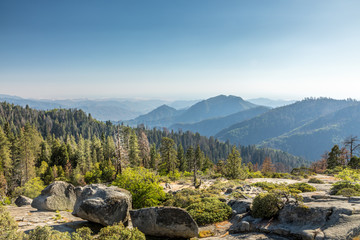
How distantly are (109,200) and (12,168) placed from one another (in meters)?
59.2

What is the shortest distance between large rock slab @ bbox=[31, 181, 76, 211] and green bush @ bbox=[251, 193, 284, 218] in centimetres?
1678

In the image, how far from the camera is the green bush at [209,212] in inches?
632

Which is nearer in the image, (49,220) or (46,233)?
(46,233)

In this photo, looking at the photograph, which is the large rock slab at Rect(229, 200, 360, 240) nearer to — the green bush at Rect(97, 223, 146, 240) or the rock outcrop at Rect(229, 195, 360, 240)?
the rock outcrop at Rect(229, 195, 360, 240)

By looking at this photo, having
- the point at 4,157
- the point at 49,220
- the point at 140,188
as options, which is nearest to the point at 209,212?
the point at 140,188

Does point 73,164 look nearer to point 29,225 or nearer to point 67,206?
point 67,206

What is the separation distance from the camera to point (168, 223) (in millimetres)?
13656

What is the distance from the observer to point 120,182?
Result: 69.8 ft

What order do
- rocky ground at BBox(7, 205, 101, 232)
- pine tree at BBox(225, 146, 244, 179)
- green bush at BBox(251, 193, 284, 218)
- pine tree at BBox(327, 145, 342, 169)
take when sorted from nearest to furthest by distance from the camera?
rocky ground at BBox(7, 205, 101, 232) → green bush at BBox(251, 193, 284, 218) → pine tree at BBox(225, 146, 244, 179) → pine tree at BBox(327, 145, 342, 169)

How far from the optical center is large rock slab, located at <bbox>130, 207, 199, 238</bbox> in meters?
13.6

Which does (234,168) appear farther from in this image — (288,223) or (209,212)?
(288,223)

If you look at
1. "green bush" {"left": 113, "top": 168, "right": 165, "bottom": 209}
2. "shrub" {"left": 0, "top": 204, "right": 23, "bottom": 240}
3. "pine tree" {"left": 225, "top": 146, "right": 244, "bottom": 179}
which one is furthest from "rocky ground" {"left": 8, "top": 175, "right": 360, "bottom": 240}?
"pine tree" {"left": 225, "top": 146, "right": 244, "bottom": 179}

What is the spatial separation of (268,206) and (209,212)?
4874 mm

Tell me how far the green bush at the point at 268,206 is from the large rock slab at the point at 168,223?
4809 millimetres
